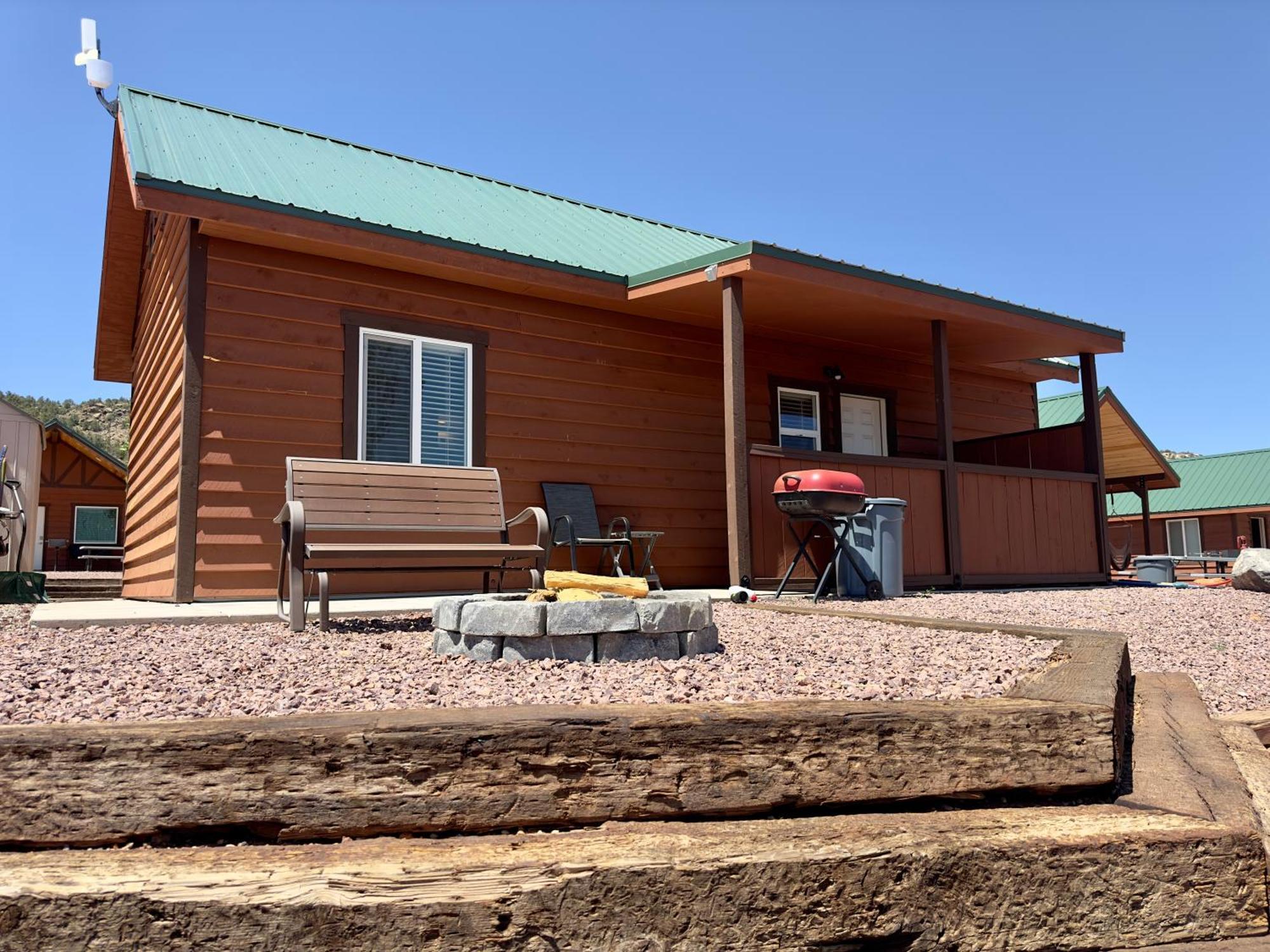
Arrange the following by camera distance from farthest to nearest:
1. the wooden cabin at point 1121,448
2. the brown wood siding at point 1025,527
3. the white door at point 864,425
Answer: the wooden cabin at point 1121,448
the white door at point 864,425
the brown wood siding at point 1025,527

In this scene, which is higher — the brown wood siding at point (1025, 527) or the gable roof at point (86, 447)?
the gable roof at point (86, 447)

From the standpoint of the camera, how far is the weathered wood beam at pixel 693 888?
1.42 m

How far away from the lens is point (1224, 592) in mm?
8258

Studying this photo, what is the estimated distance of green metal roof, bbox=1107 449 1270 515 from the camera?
26.2 m

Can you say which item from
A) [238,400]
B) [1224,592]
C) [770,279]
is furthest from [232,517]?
[1224,592]

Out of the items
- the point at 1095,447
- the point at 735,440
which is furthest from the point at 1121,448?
the point at 735,440

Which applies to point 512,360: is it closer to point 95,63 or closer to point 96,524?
point 95,63

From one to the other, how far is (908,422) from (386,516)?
7.60 metres

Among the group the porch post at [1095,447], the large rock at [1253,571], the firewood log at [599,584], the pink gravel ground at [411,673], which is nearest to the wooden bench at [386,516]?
the pink gravel ground at [411,673]

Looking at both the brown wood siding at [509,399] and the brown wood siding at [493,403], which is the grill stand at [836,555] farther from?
the brown wood siding at [493,403]

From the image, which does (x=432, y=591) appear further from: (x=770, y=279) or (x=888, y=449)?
(x=888, y=449)

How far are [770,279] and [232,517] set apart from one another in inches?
184

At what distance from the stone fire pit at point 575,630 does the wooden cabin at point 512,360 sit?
3.50 metres

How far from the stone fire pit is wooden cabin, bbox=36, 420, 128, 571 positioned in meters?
21.9
